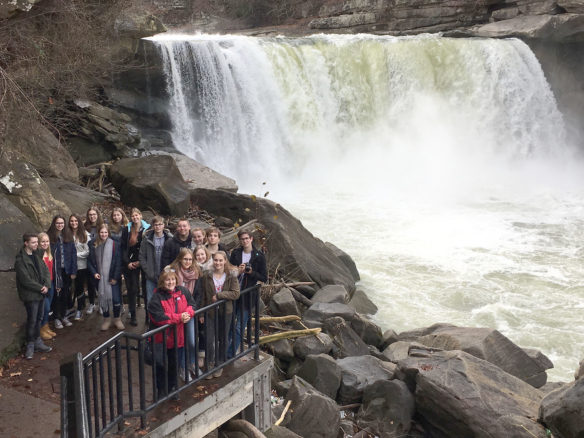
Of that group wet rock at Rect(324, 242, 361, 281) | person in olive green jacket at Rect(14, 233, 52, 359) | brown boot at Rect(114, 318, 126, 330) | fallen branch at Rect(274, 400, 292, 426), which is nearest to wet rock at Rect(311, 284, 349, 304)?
wet rock at Rect(324, 242, 361, 281)

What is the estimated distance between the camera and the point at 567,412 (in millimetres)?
6816

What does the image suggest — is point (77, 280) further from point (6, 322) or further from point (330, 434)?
point (330, 434)

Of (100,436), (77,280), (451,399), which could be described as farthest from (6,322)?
(451,399)

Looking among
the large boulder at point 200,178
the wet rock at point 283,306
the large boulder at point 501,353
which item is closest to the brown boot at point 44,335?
the wet rock at point 283,306

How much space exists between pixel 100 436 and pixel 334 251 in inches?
389

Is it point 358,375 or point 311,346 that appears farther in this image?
point 311,346

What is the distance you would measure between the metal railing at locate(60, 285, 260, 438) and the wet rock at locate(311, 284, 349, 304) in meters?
4.34

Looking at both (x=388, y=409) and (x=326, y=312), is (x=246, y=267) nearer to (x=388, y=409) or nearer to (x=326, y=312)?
(x=388, y=409)

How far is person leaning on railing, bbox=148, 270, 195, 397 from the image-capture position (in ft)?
18.8

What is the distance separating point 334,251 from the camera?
14.4 meters

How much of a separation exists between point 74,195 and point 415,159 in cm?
1758

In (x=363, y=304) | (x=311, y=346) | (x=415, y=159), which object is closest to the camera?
(x=311, y=346)

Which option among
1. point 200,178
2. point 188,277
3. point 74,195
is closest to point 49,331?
point 188,277

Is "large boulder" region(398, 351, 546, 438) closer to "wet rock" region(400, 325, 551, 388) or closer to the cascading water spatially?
"wet rock" region(400, 325, 551, 388)
